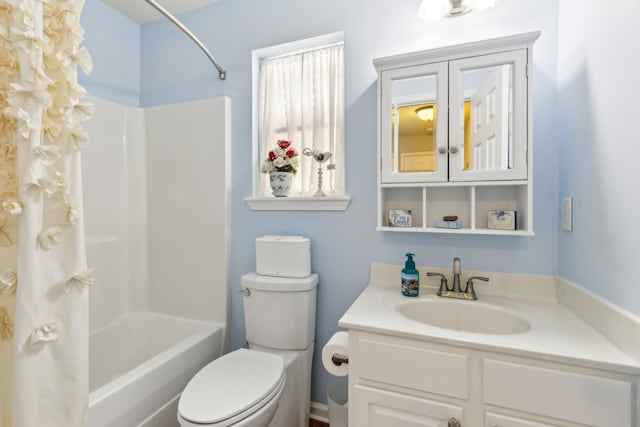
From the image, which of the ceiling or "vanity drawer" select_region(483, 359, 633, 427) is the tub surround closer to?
"vanity drawer" select_region(483, 359, 633, 427)

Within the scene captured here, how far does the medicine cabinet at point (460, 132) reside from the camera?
1193 millimetres

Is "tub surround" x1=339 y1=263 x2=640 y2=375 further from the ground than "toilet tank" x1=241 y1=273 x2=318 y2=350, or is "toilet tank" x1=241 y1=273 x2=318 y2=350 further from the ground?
"tub surround" x1=339 y1=263 x2=640 y2=375

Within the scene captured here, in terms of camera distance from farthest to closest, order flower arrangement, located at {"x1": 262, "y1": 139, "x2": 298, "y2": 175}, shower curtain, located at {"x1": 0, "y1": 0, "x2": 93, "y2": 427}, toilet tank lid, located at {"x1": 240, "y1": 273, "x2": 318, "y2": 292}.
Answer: flower arrangement, located at {"x1": 262, "y1": 139, "x2": 298, "y2": 175}
toilet tank lid, located at {"x1": 240, "y1": 273, "x2": 318, "y2": 292}
shower curtain, located at {"x1": 0, "y1": 0, "x2": 93, "y2": 427}

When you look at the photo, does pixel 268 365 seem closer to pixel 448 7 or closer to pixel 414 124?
pixel 414 124

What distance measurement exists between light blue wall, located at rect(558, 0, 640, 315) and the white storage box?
113 cm

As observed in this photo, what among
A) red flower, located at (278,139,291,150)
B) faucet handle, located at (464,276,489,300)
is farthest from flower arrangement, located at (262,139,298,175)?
faucet handle, located at (464,276,489,300)

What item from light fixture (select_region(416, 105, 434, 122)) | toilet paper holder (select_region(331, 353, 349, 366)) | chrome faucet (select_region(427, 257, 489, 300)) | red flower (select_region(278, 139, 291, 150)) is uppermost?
light fixture (select_region(416, 105, 434, 122))

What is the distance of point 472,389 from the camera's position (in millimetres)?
938

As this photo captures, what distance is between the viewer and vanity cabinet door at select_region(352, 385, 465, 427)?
3.17 ft

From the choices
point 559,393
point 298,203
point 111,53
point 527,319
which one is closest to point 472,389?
point 559,393

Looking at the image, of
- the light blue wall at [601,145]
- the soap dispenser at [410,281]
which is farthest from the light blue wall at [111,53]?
the light blue wall at [601,145]

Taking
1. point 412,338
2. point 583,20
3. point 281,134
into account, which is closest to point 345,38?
point 281,134

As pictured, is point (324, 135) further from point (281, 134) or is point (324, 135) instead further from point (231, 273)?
point (231, 273)

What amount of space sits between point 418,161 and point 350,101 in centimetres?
51
